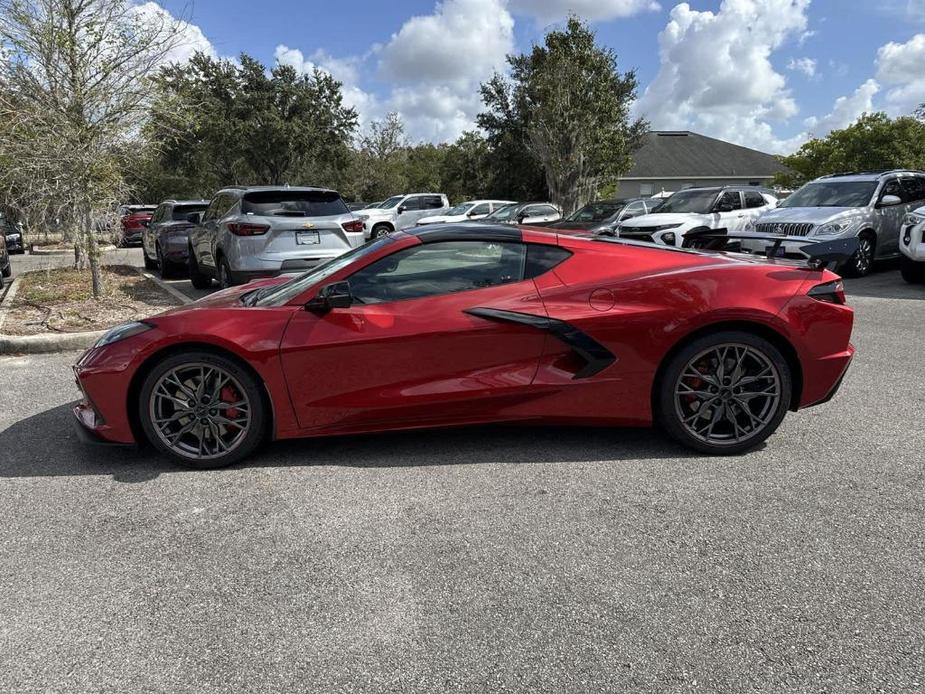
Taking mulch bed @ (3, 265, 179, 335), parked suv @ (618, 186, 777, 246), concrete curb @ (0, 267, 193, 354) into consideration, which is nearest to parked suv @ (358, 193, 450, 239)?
parked suv @ (618, 186, 777, 246)

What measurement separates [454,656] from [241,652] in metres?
0.74

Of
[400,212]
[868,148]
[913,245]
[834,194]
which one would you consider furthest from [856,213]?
[868,148]

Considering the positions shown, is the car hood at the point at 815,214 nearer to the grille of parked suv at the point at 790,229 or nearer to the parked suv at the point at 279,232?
the grille of parked suv at the point at 790,229

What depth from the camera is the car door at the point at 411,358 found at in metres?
4.01

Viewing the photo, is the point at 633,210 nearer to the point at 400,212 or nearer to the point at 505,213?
the point at 505,213

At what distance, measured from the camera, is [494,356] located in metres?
4.05

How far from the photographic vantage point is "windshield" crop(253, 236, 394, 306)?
4254 mm

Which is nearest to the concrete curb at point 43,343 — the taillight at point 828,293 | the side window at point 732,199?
the taillight at point 828,293

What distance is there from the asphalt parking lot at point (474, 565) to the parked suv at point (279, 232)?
5176 millimetres

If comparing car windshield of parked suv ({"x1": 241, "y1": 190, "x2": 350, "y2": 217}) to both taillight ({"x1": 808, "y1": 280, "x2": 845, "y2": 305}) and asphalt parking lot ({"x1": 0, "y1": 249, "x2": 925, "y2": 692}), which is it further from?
taillight ({"x1": 808, "y1": 280, "x2": 845, "y2": 305})

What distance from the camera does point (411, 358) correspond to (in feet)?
13.2

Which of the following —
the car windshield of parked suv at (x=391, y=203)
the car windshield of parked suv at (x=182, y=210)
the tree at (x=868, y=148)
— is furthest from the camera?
the tree at (x=868, y=148)

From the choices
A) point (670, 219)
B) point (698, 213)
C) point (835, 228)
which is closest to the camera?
point (835, 228)

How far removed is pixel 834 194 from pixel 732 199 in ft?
7.77
